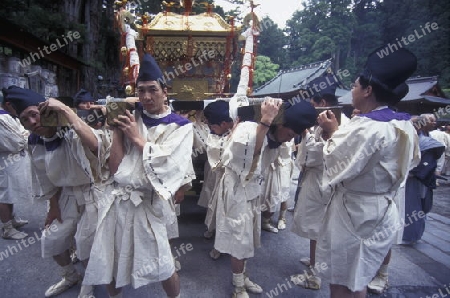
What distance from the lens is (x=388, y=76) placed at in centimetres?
194

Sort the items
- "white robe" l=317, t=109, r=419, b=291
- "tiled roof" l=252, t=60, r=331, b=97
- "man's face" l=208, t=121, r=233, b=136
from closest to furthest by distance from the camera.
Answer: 1. "white robe" l=317, t=109, r=419, b=291
2. "man's face" l=208, t=121, r=233, b=136
3. "tiled roof" l=252, t=60, r=331, b=97

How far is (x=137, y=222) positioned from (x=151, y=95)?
38.3 inches

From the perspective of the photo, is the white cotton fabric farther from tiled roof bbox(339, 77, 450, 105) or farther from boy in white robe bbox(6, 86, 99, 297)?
tiled roof bbox(339, 77, 450, 105)

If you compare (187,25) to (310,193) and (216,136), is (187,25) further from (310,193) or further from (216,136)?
(310,193)

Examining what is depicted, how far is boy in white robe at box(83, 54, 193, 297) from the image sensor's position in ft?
6.54

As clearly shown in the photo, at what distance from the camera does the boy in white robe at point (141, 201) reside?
1.99m

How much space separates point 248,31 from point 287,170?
2.79 metres

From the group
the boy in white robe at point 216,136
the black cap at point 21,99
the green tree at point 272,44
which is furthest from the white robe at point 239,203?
the green tree at point 272,44

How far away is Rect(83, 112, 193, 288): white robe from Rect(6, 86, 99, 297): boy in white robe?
1.43 ft

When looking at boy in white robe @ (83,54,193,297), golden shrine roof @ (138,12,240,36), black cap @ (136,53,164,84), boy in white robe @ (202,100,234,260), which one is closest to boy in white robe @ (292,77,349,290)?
boy in white robe @ (202,100,234,260)

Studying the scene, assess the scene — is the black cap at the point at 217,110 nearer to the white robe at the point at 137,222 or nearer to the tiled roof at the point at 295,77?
the white robe at the point at 137,222

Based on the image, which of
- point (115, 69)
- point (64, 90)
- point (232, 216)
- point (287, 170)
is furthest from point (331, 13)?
point (232, 216)

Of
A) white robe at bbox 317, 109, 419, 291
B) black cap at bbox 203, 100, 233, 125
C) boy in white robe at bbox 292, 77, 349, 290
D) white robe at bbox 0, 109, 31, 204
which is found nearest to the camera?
white robe at bbox 317, 109, 419, 291

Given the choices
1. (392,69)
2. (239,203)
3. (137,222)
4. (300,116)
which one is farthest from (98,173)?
(392,69)
